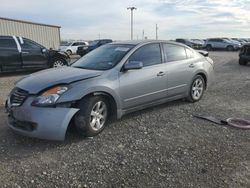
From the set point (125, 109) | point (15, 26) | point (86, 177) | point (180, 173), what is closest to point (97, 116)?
point (125, 109)

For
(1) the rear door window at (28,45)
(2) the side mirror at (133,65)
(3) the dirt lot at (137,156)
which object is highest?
(1) the rear door window at (28,45)

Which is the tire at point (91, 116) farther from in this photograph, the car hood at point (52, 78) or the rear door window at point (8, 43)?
the rear door window at point (8, 43)

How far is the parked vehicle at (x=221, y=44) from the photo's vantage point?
122ft

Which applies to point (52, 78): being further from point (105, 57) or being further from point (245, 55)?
point (245, 55)

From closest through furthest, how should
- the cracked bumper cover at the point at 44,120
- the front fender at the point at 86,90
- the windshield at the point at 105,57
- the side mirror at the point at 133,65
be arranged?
the cracked bumper cover at the point at 44,120
the front fender at the point at 86,90
the side mirror at the point at 133,65
the windshield at the point at 105,57

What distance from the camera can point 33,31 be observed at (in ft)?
86.5

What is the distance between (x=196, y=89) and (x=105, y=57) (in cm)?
255

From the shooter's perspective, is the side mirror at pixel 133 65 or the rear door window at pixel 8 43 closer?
the side mirror at pixel 133 65

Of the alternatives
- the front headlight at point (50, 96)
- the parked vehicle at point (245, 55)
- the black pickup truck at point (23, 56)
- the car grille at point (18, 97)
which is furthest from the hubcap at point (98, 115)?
the parked vehicle at point (245, 55)

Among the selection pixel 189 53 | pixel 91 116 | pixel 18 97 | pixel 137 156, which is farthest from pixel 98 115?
pixel 189 53

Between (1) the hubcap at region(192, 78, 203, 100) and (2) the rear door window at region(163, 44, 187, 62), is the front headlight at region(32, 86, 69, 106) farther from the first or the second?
(1) the hubcap at region(192, 78, 203, 100)

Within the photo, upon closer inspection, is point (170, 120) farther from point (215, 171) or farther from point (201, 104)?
point (215, 171)

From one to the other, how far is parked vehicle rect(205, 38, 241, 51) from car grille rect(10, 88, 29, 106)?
36492mm

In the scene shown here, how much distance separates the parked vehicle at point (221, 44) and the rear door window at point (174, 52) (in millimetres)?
33342
